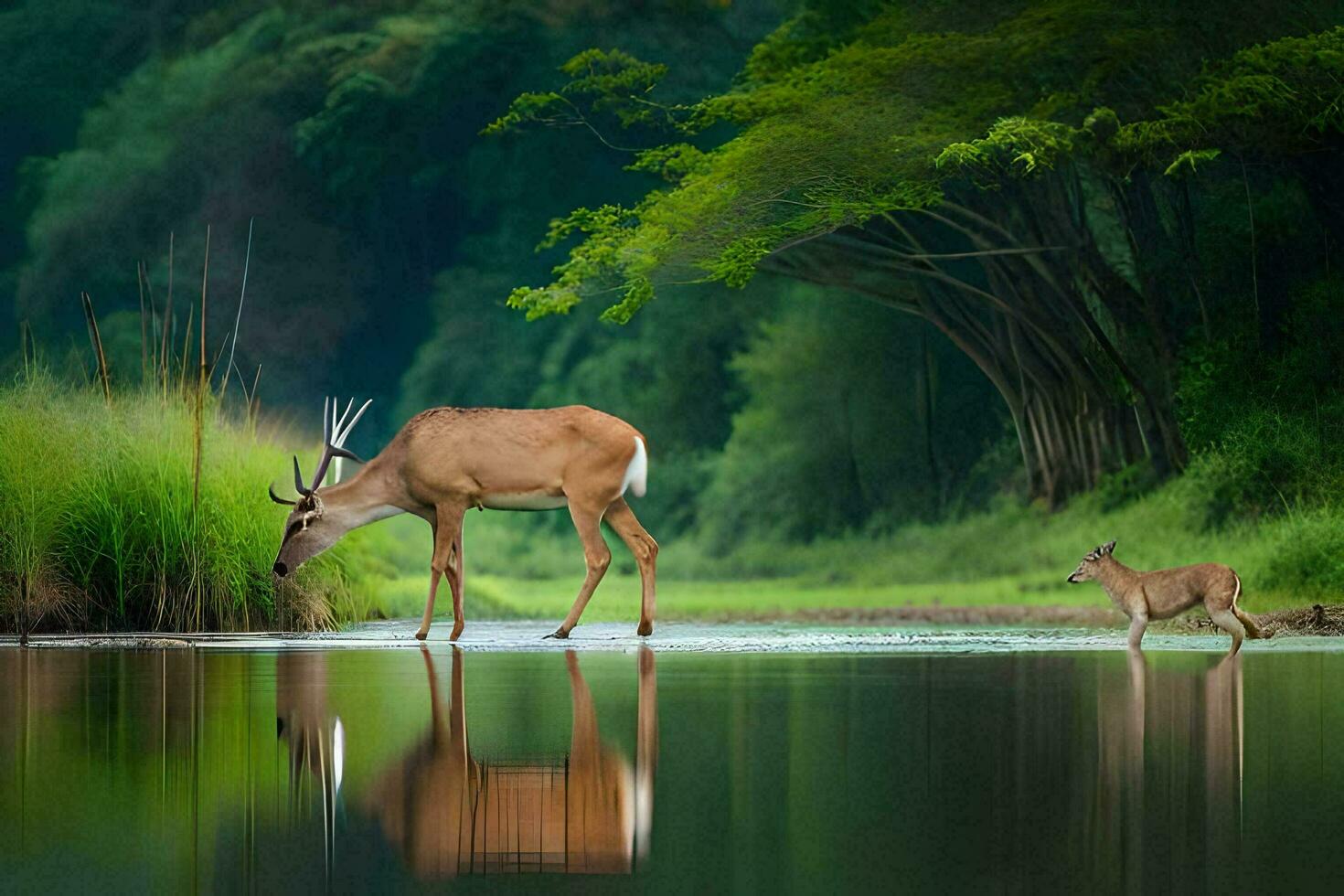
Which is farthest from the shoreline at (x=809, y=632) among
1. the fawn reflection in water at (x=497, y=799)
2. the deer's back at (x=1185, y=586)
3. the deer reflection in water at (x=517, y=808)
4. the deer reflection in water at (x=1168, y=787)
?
the deer reflection in water at (x=517, y=808)

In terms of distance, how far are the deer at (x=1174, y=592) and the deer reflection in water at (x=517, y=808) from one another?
5.57 m

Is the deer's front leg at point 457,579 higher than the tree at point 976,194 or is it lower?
lower

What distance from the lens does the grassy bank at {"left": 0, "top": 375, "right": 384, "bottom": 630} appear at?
11.8 metres

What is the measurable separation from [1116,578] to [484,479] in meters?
3.88

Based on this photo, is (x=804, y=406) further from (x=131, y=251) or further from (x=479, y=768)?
(x=479, y=768)

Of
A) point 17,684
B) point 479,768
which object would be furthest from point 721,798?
point 17,684

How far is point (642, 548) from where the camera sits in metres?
11.9

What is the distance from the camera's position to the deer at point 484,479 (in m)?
11.8

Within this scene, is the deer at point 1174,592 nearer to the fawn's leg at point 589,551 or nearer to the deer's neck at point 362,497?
the fawn's leg at point 589,551

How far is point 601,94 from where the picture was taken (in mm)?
19453

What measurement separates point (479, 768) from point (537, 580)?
13.4m

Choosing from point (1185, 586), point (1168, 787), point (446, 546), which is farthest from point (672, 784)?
point (446, 546)

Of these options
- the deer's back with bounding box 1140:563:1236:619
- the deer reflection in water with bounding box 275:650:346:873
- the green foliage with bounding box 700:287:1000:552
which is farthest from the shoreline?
the deer reflection in water with bounding box 275:650:346:873

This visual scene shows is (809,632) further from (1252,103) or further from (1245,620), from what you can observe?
(1252,103)
